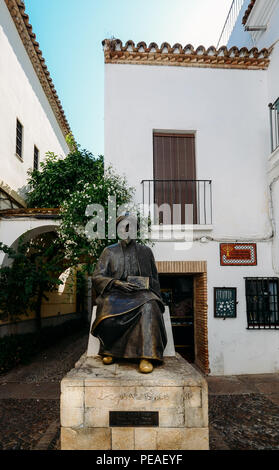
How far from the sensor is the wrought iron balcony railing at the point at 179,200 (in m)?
7.21

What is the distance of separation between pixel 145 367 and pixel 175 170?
16.9 feet

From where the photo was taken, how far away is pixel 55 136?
12.5m

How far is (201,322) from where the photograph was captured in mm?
7125

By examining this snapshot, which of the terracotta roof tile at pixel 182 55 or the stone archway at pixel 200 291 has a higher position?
the terracotta roof tile at pixel 182 55

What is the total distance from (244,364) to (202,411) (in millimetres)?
4283

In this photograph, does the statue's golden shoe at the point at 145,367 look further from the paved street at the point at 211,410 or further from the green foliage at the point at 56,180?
the green foliage at the point at 56,180

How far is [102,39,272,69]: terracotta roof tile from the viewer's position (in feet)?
24.1

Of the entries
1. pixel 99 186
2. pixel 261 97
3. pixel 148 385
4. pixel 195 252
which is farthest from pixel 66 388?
pixel 261 97

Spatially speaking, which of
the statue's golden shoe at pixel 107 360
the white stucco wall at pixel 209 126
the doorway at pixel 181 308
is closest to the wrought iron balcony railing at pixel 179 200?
the white stucco wall at pixel 209 126

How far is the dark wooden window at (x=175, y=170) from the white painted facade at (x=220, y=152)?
0.22 m

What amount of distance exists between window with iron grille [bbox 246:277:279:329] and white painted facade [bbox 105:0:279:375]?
0.12 meters

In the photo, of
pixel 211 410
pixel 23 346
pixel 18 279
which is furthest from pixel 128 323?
pixel 23 346

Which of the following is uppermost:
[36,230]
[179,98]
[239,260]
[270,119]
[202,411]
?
[179,98]

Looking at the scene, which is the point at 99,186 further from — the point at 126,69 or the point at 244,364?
the point at 244,364
